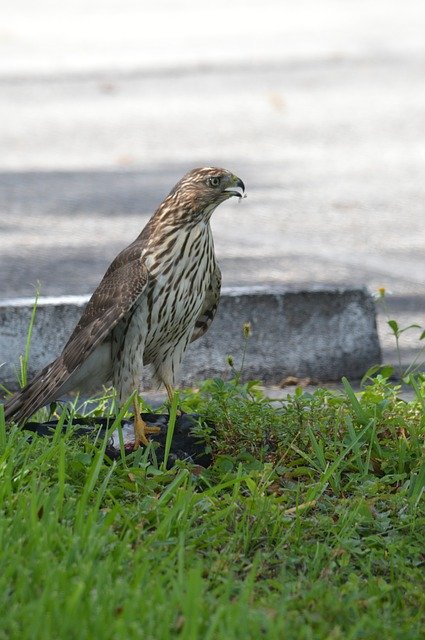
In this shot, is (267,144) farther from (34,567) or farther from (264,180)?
(34,567)

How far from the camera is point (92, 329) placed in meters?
5.14

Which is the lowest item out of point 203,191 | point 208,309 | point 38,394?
point 38,394

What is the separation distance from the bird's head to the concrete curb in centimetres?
108

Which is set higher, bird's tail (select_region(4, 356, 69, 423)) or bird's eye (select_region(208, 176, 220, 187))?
bird's eye (select_region(208, 176, 220, 187))

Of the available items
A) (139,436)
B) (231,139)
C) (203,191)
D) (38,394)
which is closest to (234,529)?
(139,436)

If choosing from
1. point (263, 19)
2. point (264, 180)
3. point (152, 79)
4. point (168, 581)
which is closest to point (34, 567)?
point (168, 581)

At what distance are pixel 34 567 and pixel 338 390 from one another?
9.10 ft

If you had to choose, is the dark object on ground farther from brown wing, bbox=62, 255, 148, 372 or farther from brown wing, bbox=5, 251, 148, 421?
brown wing, bbox=62, 255, 148, 372

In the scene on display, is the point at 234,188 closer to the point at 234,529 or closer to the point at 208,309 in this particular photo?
the point at 208,309

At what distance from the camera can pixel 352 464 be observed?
15.9ft

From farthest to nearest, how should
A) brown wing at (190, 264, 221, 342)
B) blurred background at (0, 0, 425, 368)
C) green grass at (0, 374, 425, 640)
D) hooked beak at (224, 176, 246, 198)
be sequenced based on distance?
blurred background at (0, 0, 425, 368) → brown wing at (190, 264, 221, 342) → hooked beak at (224, 176, 246, 198) → green grass at (0, 374, 425, 640)

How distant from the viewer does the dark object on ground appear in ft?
16.2

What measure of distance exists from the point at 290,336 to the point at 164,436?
1.46 meters

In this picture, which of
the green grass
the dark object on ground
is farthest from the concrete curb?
the dark object on ground
